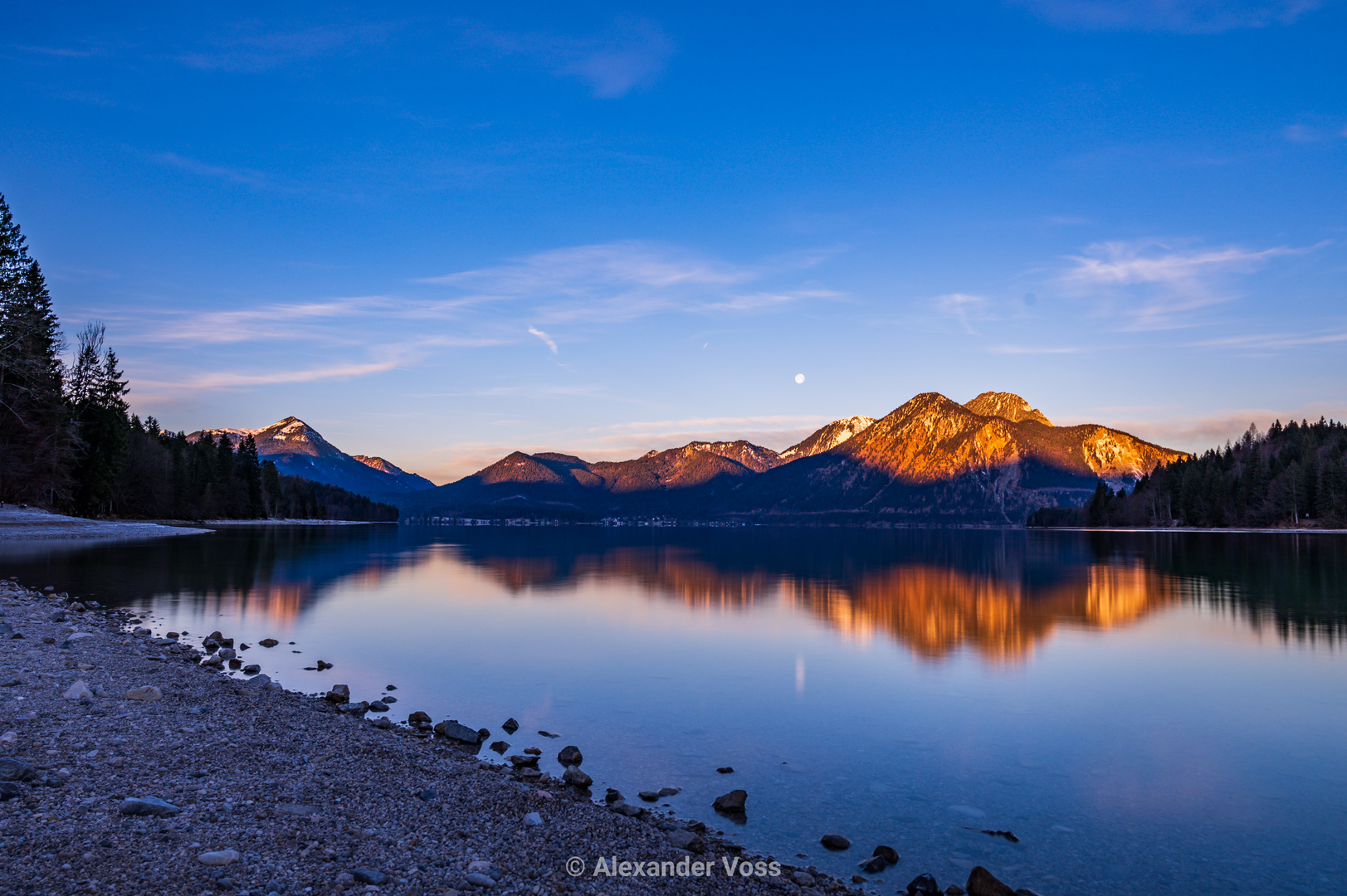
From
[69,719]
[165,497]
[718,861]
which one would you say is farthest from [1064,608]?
[165,497]

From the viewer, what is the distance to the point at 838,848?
11000mm

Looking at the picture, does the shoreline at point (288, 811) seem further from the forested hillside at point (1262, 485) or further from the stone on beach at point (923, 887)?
the forested hillside at point (1262, 485)

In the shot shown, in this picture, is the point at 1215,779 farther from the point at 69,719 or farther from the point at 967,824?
the point at 69,719

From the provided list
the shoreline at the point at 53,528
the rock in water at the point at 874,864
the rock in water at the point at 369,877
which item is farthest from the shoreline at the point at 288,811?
the shoreline at the point at 53,528

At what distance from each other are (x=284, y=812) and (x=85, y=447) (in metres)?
96.2

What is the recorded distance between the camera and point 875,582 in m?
55.3

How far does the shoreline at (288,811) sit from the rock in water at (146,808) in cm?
2

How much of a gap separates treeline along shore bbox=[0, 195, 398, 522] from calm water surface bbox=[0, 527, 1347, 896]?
15222mm

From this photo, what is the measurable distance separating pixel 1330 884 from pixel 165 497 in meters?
148

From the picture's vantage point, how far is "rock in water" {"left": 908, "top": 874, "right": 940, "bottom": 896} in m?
9.72

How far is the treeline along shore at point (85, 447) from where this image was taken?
150ft

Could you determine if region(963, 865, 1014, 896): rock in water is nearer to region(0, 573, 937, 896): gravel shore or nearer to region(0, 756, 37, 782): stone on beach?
region(0, 573, 937, 896): gravel shore

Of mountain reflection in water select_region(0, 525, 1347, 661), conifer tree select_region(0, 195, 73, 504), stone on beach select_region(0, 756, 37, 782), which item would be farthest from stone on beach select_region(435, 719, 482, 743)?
conifer tree select_region(0, 195, 73, 504)

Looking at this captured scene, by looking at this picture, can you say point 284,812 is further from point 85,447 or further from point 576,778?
point 85,447
